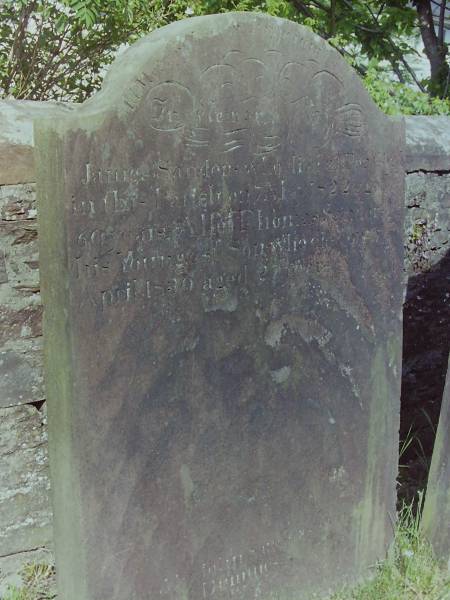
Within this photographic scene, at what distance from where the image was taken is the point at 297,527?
2.90 meters

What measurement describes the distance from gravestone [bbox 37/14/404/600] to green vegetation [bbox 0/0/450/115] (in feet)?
9.14

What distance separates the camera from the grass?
8.71 feet

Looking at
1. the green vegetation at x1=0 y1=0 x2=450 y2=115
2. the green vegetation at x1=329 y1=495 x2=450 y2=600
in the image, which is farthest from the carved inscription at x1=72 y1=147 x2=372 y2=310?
the green vegetation at x1=0 y1=0 x2=450 y2=115

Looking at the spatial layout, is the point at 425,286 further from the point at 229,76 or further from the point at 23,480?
the point at 23,480

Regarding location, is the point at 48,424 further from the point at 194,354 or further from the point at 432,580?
the point at 432,580

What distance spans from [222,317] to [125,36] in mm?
4303

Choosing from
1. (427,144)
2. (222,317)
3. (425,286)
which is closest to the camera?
(222,317)

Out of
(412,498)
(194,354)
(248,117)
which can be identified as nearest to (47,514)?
(194,354)

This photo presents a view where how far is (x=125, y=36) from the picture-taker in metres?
6.34

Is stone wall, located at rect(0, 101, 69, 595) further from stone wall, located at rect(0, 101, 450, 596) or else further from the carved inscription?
the carved inscription

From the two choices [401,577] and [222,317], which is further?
[401,577]

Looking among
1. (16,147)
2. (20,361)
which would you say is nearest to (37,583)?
(20,361)

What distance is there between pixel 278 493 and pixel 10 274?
116 cm

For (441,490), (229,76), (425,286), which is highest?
(229,76)
